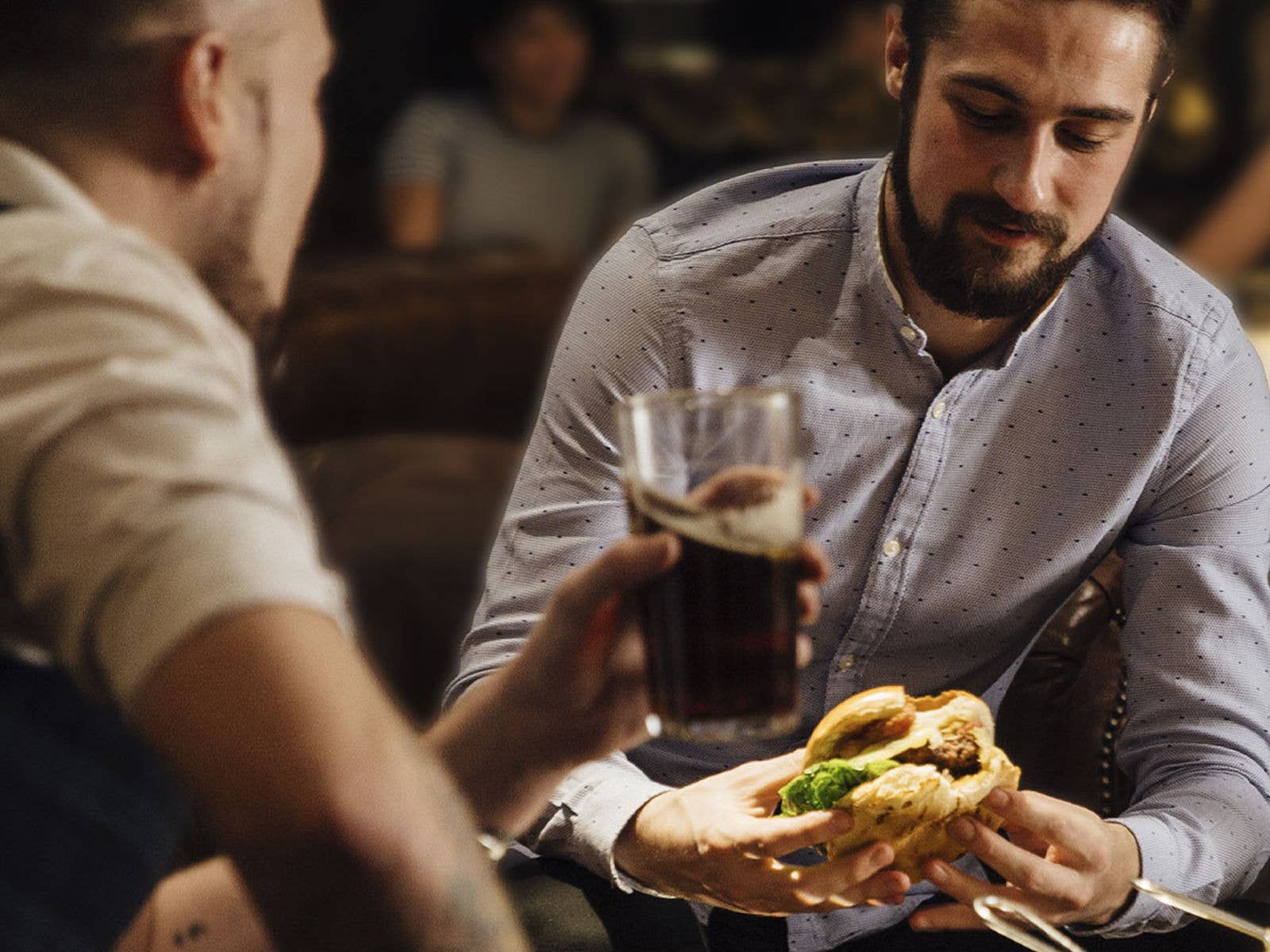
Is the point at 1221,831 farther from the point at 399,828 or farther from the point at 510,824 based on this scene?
the point at 399,828

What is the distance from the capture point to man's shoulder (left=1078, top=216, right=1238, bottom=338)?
1545 mm

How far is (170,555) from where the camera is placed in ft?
2.15

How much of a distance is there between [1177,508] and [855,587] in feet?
1.16

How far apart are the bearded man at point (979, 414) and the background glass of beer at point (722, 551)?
0.50m

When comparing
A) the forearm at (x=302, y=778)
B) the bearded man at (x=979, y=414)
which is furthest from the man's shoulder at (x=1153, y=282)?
the forearm at (x=302, y=778)

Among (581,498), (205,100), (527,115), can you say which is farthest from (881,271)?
(527,115)

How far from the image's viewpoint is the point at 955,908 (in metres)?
1.23

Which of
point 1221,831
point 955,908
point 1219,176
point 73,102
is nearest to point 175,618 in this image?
point 73,102

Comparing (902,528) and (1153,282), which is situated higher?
(1153,282)

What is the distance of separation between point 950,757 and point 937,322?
511 mm

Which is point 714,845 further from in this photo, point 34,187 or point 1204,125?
point 1204,125

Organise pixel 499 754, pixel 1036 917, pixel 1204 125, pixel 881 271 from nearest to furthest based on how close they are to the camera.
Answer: pixel 499 754 < pixel 1036 917 < pixel 881 271 < pixel 1204 125

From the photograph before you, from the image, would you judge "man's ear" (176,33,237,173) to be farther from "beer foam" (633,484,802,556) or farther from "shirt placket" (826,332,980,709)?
"shirt placket" (826,332,980,709)

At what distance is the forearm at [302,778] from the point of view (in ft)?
2.15
